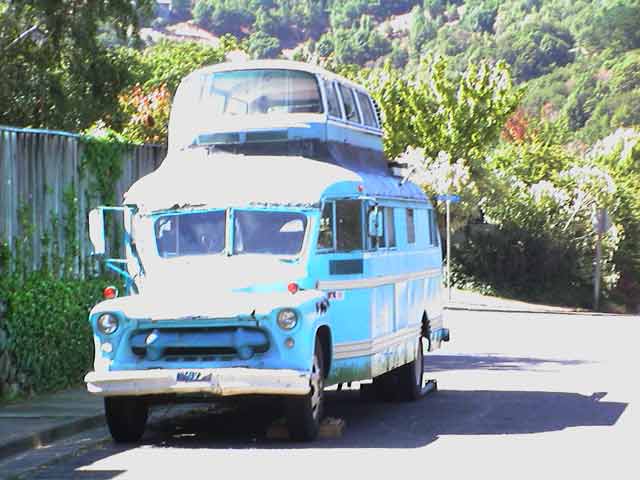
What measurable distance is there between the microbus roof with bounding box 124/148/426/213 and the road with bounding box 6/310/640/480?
2.21m

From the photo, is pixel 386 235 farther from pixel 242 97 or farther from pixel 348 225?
pixel 242 97

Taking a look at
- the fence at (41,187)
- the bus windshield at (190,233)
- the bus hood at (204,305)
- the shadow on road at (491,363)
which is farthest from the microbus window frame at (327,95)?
the shadow on road at (491,363)

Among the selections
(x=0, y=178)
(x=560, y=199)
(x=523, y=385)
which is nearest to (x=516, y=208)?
(x=560, y=199)

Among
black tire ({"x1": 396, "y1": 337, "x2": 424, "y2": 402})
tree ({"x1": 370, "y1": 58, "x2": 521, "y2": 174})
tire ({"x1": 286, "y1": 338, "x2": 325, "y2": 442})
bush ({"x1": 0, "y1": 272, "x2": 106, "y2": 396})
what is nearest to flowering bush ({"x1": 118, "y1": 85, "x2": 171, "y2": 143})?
tree ({"x1": 370, "y1": 58, "x2": 521, "y2": 174})

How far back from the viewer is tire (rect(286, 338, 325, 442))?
14.5m

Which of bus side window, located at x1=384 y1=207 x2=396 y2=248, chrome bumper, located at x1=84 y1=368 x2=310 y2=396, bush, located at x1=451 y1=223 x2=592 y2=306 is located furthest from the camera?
bush, located at x1=451 y1=223 x2=592 y2=306

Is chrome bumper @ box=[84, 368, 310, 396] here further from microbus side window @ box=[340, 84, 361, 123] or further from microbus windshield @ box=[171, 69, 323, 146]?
microbus side window @ box=[340, 84, 361, 123]

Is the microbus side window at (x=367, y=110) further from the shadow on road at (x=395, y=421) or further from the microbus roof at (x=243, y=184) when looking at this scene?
the shadow on road at (x=395, y=421)

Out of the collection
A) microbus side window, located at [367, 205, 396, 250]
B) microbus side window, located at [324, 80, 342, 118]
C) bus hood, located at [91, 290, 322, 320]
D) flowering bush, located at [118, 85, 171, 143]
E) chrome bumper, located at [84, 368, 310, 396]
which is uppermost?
flowering bush, located at [118, 85, 171, 143]

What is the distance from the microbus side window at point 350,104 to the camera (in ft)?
59.5

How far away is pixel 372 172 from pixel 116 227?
4.92m

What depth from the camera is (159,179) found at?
53.3 feet

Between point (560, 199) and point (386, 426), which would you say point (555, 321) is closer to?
point (560, 199)

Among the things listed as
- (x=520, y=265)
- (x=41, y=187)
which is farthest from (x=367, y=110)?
(x=520, y=265)
